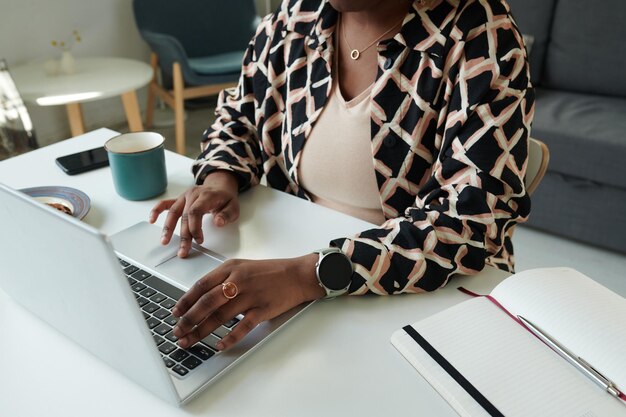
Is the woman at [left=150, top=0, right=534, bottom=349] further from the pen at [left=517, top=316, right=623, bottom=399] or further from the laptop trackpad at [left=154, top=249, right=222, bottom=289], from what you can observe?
the pen at [left=517, top=316, right=623, bottom=399]

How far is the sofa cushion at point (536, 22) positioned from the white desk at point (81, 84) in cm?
171

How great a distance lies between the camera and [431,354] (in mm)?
618

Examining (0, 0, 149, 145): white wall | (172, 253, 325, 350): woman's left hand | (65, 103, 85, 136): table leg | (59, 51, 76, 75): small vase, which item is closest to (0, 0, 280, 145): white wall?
(0, 0, 149, 145): white wall

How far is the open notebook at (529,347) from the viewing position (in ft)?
1.84

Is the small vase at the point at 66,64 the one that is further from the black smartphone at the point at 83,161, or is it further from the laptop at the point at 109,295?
the laptop at the point at 109,295

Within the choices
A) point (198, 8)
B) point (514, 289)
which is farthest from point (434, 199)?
Answer: point (198, 8)

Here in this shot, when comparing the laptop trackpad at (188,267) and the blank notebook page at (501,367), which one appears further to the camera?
the laptop trackpad at (188,267)

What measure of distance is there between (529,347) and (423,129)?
425mm

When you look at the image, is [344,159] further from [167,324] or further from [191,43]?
[191,43]

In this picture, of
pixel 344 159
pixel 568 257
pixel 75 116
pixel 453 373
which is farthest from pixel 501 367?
pixel 75 116

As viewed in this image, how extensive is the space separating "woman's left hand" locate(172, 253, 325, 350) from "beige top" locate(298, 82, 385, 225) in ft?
0.93

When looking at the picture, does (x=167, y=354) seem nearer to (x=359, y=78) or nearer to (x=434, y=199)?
(x=434, y=199)

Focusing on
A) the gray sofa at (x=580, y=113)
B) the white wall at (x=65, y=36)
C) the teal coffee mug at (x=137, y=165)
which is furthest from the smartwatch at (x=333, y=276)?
the white wall at (x=65, y=36)

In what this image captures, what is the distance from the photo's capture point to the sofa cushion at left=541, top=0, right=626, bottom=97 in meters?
2.22
